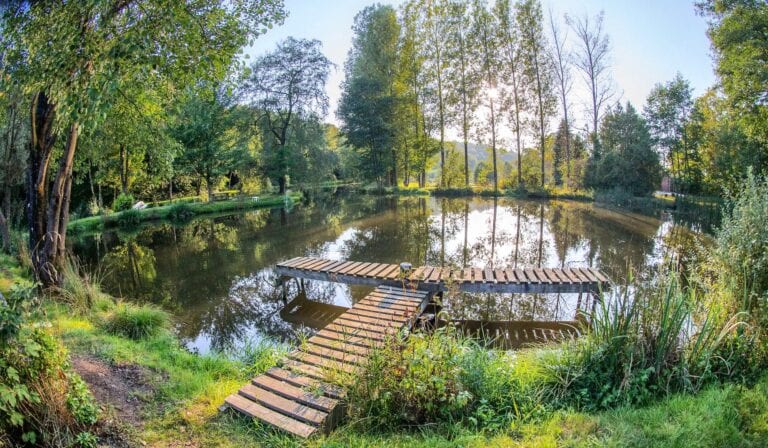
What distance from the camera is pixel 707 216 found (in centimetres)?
1566

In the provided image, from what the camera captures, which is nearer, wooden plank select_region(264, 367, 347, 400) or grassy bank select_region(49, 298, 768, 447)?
grassy bank select_region(49, 298, 768, 447)

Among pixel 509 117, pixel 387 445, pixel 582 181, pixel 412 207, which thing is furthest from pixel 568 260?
pixel 509 117

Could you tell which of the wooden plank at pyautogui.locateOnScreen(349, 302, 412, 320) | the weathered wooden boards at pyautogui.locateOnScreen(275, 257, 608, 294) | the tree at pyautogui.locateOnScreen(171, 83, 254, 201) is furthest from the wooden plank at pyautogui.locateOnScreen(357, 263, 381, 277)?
the tree at pyautogui.locateOnScreen(171, 83, 254, 201)

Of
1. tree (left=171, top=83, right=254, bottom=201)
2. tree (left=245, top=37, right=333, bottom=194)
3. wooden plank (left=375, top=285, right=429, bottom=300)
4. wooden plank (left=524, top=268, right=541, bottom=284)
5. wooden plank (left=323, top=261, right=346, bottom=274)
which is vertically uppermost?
tree (left=245, top=37, right=333, bottom=194)

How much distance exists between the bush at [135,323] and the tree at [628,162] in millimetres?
22221

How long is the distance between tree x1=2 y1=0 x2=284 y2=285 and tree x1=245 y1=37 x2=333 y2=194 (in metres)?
19.3

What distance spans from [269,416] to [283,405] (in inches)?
6.7

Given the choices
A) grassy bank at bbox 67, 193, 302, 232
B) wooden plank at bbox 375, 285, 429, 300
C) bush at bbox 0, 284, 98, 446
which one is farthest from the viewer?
grassy bank at bbox 67, 193, 302, 232

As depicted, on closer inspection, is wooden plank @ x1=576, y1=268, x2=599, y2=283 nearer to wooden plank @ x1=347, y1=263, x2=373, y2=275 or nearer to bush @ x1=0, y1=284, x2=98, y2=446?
wooden plank @ x1=347, y1=263, x2=373, y2=275

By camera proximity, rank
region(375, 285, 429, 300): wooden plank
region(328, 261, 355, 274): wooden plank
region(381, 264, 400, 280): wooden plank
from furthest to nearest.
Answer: region(328, 261, 355, 274): wooden plank → region(381, 264, 400, 280): wooden plank → region(375, 285, 429, 300): wooden plank

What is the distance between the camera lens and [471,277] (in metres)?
7.22

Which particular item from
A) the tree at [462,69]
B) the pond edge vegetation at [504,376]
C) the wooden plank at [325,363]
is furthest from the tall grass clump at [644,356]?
the tree at [462,69]

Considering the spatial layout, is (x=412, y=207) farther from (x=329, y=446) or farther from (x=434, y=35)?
(x=329, y=446)

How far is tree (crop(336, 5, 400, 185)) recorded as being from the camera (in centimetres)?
2894
